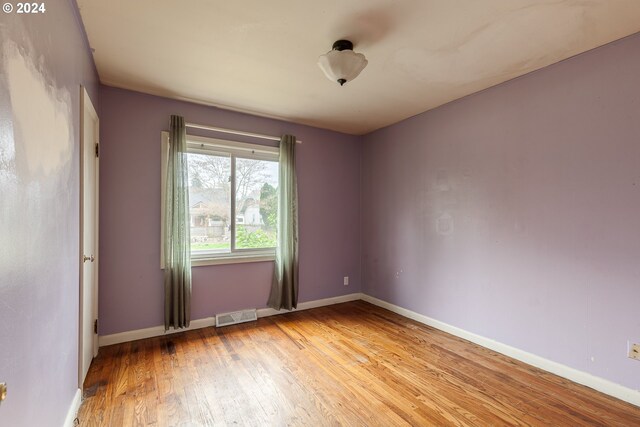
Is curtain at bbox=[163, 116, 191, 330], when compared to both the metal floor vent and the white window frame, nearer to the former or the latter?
the white window frame

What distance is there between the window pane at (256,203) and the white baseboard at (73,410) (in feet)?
6.24

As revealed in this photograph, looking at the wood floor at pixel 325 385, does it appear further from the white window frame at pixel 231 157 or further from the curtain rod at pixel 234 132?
the curtain rod at pixel 234 132

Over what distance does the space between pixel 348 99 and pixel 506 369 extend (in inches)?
116

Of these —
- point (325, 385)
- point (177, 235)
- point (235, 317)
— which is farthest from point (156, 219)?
point (325, 385)

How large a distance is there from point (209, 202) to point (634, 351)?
12.6 feet

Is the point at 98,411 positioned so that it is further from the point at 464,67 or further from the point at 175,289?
the point at 464,67

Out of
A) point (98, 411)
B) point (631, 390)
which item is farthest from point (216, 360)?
point (631, 390)

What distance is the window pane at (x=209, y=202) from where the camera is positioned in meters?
3.24

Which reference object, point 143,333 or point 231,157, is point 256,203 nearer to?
point 231,157

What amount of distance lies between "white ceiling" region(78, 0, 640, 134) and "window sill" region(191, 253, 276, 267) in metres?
1.78

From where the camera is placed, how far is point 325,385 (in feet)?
7.18

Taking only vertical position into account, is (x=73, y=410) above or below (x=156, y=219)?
below

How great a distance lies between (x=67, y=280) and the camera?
1660 millimetres

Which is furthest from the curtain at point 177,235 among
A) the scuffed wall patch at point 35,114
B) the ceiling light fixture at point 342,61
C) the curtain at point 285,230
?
the ceiling light fixture at point 342,61
